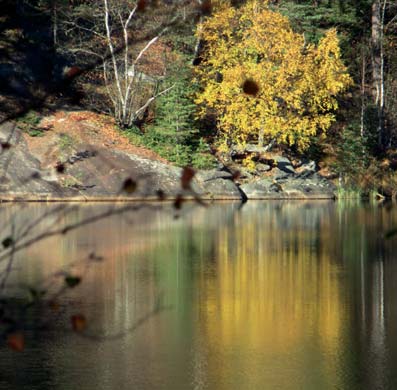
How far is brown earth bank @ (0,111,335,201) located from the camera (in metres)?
39.0

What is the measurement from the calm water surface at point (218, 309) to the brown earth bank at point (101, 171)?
23.8 feet

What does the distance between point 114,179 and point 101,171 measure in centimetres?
60

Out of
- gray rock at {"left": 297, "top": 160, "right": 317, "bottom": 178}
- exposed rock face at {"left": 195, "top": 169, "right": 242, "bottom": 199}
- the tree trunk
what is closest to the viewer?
exposed rock face at {"left": 195, "top": 169, "right": 242, "bottom": 199}

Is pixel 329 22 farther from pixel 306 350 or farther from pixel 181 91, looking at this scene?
pixel 306 350

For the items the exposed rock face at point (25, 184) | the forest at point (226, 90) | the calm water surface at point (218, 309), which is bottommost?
the calm water surface at point (218, 309)

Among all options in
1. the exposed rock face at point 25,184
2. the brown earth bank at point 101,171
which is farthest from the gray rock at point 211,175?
the exposed rock face at point 25,184

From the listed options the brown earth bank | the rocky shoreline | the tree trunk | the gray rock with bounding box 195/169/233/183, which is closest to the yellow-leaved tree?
the brown earth bank

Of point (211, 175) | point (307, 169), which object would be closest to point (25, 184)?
Result: point (211, 175)

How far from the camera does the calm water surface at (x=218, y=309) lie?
512 inches

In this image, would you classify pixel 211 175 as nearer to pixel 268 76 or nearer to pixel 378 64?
pixel 268 76

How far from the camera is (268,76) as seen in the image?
44.3 m

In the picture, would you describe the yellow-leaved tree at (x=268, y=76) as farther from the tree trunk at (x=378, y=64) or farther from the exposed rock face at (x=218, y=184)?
the exposed rock face at (x=218, y=184)

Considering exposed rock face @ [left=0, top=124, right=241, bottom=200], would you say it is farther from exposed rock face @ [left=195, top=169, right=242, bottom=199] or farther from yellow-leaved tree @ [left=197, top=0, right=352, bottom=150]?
yellow-leaved tree @ [left=197, top=0, right=352, bottom=150]

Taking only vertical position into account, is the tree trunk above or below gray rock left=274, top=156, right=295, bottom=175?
above
